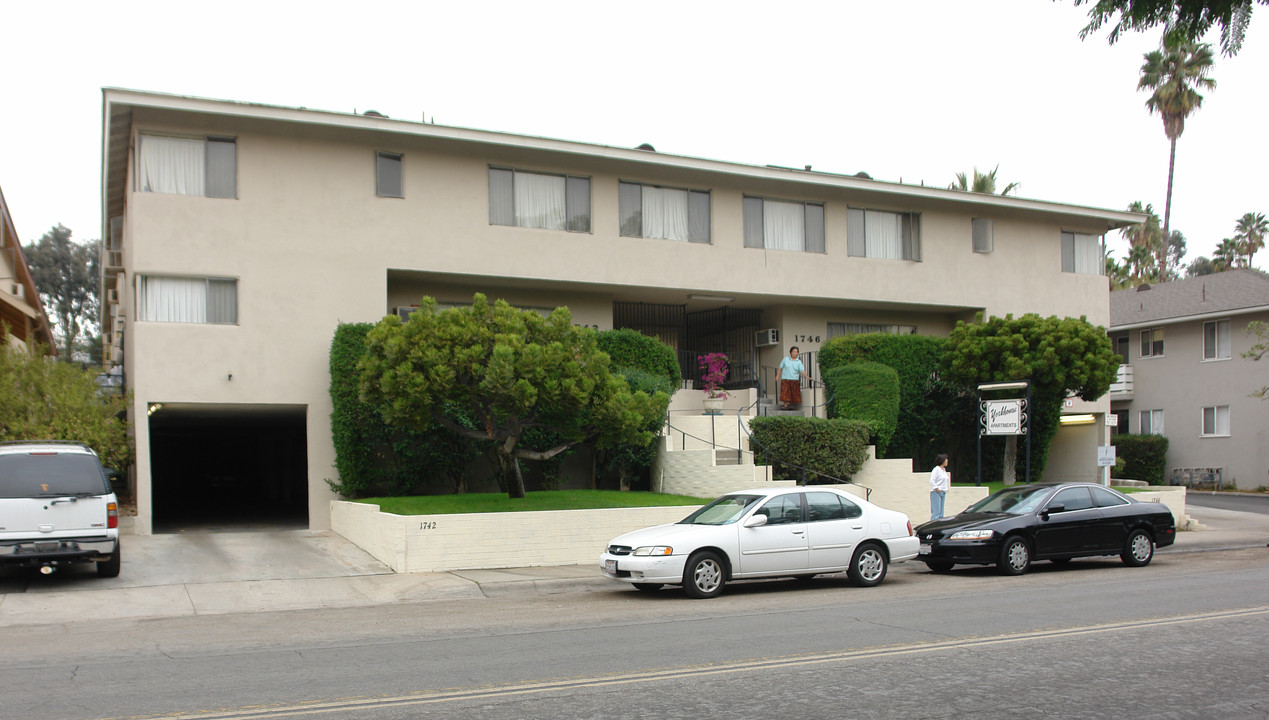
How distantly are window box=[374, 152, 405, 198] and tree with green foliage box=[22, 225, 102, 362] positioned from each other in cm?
4934

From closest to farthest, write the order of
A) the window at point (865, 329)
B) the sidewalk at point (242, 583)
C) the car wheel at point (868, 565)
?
the sidewalk at point (242, 583) → the car wheel at point (868, 565) → the window at point (865, 329)

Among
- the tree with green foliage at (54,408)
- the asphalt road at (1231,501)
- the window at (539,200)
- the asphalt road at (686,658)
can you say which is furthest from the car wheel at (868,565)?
the asphalt road at (1231,501)

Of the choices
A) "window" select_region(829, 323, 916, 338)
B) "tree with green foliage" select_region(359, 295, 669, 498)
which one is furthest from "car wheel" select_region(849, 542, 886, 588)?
"window" select_region(829, 323, 916, 338)

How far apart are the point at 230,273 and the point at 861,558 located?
13.3 m

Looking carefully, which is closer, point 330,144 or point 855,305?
point 330,144

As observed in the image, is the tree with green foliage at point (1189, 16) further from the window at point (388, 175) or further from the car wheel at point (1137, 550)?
the window at point (388, 175)

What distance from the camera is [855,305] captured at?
2644cm

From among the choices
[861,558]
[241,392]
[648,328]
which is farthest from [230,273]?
[861,558]

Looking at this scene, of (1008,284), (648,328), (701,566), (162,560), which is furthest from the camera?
(1008,284)

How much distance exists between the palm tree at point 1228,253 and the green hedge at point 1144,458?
102ft

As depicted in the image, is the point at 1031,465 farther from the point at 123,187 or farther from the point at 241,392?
the point at 123,187

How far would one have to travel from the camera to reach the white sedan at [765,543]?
12.4 meters

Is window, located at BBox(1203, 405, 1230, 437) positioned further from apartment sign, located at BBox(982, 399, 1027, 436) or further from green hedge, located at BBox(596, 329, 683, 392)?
green hedge, located at BBox(596, 329, 683, 392)

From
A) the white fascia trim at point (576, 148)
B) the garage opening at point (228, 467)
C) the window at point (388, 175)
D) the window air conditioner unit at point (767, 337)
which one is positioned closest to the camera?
the white fascia trim at point (576, 148)
